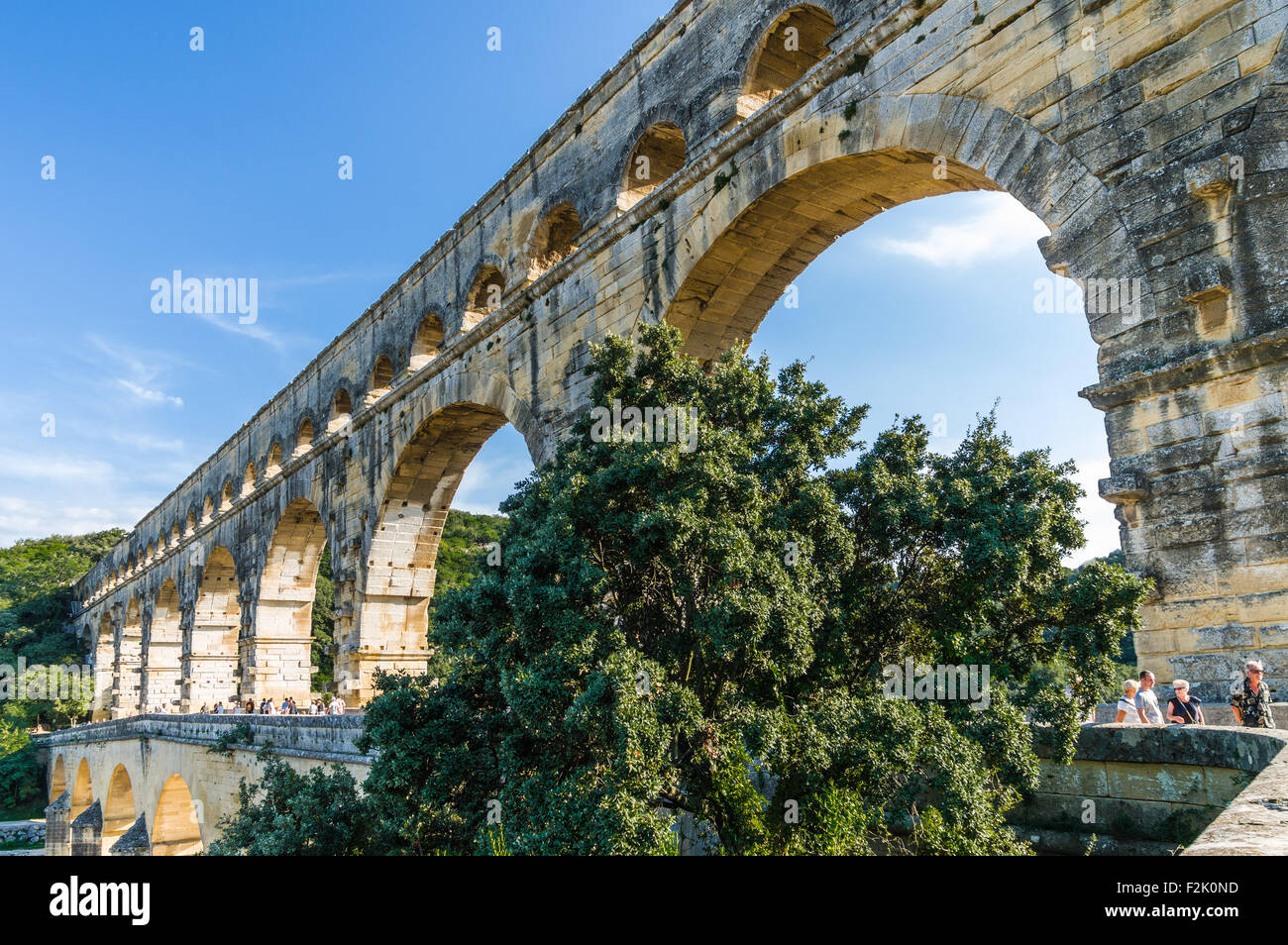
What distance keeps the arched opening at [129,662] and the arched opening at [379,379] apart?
21.3m

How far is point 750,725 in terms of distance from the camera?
4879mm

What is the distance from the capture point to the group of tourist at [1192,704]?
4402 mm

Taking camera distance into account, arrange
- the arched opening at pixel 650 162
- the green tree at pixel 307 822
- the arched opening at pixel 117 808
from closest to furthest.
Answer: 1. the green tree at pixel 307 822
2. the arched opening at pixel 650 162
3. the arched opening at pixel 117 808

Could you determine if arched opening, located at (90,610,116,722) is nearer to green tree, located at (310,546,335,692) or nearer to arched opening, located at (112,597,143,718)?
arched opening, located at (112,597,143,718)

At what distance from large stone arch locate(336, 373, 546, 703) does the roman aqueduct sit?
2.1 inches

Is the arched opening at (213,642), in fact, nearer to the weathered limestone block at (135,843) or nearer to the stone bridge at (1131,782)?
the weathered limestone block at (135,843)

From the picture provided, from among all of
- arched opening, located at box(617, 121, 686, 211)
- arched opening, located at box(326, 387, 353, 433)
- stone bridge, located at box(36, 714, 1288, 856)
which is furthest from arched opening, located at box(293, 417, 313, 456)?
arched opening, located at box(617, 121, 686, 211)

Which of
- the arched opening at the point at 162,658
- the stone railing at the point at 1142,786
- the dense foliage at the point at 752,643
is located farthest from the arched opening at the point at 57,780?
the stone railing at the point at 1142,786

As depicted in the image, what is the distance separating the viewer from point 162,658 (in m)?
29.9

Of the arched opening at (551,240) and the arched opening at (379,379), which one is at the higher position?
the arched opening at (551,240)

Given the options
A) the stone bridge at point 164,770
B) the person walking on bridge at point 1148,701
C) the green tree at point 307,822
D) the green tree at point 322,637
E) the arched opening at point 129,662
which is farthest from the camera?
the green tree at point 322,637
